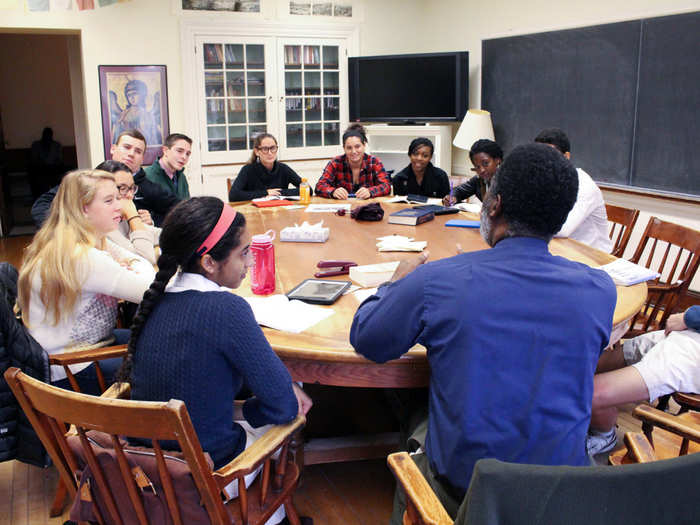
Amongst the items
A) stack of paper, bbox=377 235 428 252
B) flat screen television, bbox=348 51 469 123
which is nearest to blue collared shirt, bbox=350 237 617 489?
stack of paper, bbox=377 235 428 252

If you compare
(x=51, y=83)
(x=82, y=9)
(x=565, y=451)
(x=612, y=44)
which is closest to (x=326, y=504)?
(x=565, y=451)

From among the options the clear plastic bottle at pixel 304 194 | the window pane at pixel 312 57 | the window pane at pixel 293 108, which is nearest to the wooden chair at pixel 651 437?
the clear plastic bottle at pixel 304 194

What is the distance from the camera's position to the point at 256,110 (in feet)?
21.2

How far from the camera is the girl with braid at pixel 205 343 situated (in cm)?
134

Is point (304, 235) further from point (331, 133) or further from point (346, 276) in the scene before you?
point (331, 133)

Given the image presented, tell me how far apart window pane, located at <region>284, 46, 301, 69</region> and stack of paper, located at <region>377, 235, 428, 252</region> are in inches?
163

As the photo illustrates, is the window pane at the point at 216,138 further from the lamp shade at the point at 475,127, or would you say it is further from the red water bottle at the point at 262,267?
the red water bottle at the point at 262,267

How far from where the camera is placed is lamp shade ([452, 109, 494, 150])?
18.9 feet

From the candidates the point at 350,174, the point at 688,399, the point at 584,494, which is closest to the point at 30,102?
the point at 350,174

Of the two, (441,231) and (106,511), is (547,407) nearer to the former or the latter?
(106,511)

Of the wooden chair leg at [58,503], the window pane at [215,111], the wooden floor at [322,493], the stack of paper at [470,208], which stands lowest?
the wooden floor at [322,493]

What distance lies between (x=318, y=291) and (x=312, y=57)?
494 centimetres

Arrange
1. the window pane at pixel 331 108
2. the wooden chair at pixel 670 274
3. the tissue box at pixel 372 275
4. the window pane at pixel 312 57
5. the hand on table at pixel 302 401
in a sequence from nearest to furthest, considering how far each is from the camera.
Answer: the hand on table at pixel 302 401 → the tissue box at pixel 372 275 → the wooden chair at pixel 670 274 → the window pane at pixel 312 57 → the window pane at pixel 331 108

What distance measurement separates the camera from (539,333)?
1.20m
